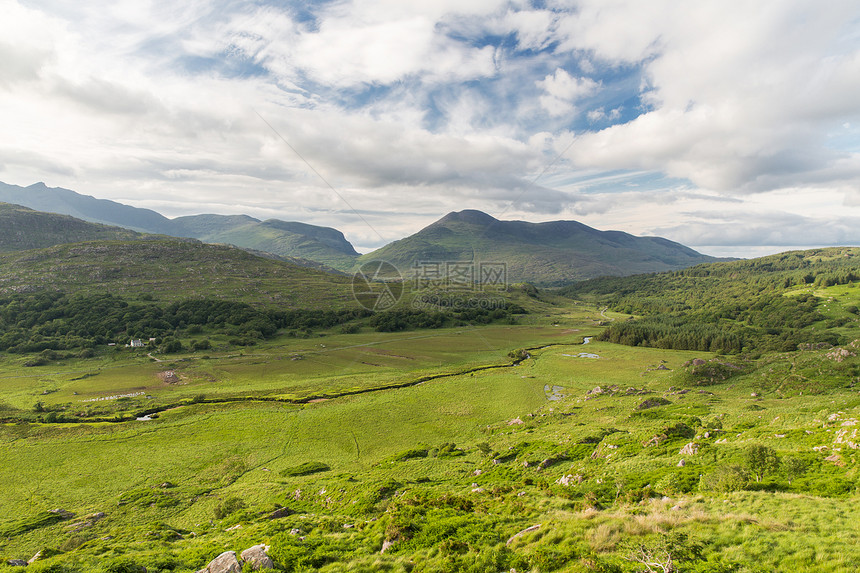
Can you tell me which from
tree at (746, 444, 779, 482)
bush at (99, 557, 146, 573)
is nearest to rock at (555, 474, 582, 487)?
tree at (746, 444, 779, 482)

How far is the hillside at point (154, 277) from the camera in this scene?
144 metres

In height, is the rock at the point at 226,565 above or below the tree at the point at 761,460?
below

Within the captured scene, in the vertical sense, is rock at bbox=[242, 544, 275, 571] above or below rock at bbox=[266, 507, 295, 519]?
above

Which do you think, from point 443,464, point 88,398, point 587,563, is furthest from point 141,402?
point 587,563

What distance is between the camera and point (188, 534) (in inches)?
847

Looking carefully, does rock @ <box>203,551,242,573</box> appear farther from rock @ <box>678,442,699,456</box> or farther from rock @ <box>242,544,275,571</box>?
rock @ <box>678,442,699,456</box>

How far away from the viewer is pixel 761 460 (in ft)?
61.9

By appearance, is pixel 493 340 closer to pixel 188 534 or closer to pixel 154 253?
pixel 188 534

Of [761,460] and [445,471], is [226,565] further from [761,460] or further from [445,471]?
[761,460]

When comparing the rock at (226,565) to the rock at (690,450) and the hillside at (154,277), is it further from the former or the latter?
the hillside at (154,277)

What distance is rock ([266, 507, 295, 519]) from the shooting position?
891 inches

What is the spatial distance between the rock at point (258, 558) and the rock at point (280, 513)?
9.39 m

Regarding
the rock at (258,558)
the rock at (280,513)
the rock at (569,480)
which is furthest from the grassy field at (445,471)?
the rock at (280,513)

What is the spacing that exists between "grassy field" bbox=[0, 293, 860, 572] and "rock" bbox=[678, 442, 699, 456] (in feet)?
0.47
